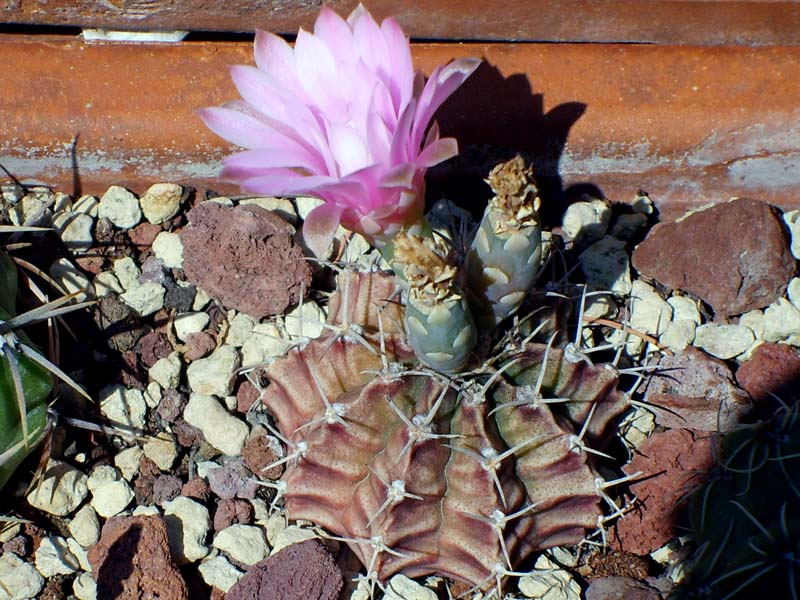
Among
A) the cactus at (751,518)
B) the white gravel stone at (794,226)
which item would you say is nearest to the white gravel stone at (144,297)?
the cactus at (751,518)

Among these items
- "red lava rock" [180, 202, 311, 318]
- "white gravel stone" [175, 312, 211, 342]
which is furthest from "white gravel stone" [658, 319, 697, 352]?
"white gravel stone" [175, 312, 211, 342]

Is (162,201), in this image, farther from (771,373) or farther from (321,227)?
(771,373)

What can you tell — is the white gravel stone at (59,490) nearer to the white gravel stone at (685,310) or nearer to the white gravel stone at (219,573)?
the white gravel stone at (219,573)

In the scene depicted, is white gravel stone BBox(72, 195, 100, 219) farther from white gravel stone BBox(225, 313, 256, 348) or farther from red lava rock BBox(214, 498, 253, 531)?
red lava rock BBox(214, 498, 253, 531)

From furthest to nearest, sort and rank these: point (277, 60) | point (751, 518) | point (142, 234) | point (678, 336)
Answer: point (142, 234)
point (678, 336)
point (751, 518)
point (277, 60)

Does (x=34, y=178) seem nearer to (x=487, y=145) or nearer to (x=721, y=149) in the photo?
(x=487, y=145)

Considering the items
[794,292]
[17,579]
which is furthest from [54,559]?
[794,292]
